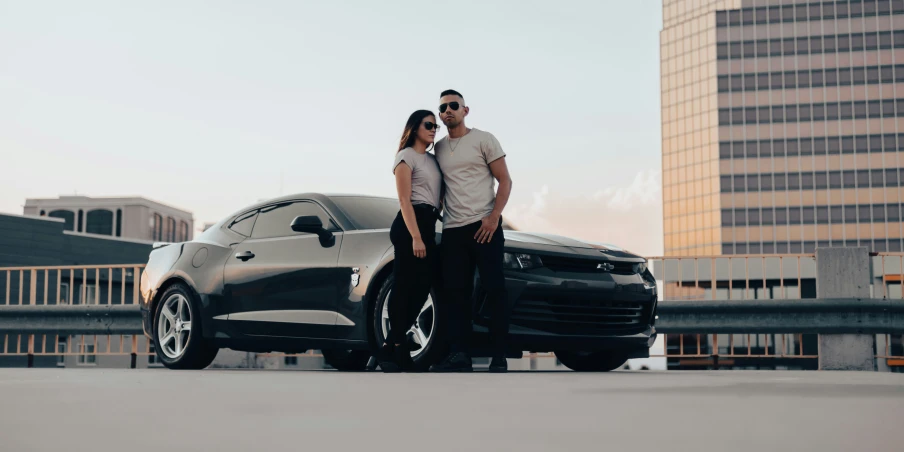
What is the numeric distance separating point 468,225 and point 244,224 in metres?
2.48

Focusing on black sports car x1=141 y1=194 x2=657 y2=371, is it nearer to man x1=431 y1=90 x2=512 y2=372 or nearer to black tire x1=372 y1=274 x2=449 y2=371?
black tire x1=372 y1=274 x2=449 y2=371

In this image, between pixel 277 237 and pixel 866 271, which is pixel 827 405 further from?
pixel 866 271

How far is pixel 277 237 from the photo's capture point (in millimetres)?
8008

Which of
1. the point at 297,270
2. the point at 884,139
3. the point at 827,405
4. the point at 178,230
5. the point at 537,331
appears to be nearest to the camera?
the point at 827,405

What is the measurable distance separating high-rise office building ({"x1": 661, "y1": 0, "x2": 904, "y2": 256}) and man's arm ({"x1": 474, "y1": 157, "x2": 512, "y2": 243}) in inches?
4011

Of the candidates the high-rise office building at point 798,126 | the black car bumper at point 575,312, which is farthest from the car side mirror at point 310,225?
the high-rise office building at point 798,126

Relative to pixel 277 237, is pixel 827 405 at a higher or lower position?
lower

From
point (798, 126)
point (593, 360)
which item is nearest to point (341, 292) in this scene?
point (593, 360)

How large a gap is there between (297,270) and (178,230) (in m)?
108

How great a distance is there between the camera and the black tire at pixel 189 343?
26.5 feet

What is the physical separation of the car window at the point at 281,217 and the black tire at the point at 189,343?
0.72m

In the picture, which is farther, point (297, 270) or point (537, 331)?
point (297, 270)

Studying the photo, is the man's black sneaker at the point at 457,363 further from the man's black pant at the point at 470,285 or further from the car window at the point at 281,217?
the car window at the point at 281,217

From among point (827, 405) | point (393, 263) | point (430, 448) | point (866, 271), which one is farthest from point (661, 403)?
point (866, 271)
